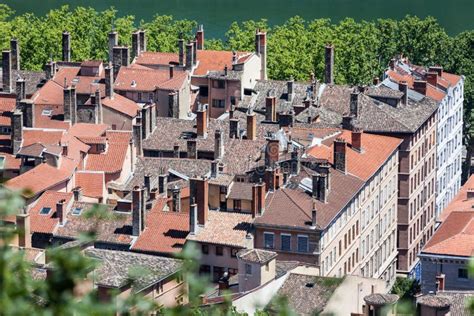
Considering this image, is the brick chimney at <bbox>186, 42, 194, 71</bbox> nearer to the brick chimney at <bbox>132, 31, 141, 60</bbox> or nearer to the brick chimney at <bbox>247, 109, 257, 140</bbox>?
the brick chimney at <bbox>132, 31, 141, 60</bbox>

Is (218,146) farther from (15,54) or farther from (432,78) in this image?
(15,54)

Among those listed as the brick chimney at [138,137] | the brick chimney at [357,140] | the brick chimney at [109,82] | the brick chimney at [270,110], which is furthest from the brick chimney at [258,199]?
the brick chimney at [109,82]

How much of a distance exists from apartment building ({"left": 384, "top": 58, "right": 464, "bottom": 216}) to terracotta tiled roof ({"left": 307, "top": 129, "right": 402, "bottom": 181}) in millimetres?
6289

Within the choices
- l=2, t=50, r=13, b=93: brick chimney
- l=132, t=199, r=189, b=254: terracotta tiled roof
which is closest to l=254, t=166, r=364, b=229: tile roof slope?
l=132, t=199, r=189, b=254: terracotta tiled roof

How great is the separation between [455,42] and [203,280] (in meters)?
63.8

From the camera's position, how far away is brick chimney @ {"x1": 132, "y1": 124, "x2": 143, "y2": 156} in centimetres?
5092

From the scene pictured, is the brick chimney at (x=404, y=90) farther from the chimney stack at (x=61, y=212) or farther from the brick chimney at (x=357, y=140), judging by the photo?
the chimney stack at (x=61, y=212)

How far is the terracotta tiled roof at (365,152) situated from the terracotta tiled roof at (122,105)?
34.7ft

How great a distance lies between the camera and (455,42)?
73.0 metres

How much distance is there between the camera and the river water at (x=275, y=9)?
109m

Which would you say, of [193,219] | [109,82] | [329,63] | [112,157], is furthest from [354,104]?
[193,219]

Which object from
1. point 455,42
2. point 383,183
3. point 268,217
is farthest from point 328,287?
point 455,42

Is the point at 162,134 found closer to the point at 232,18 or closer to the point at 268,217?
the point at 268,217

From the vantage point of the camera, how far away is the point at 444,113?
5825cm
